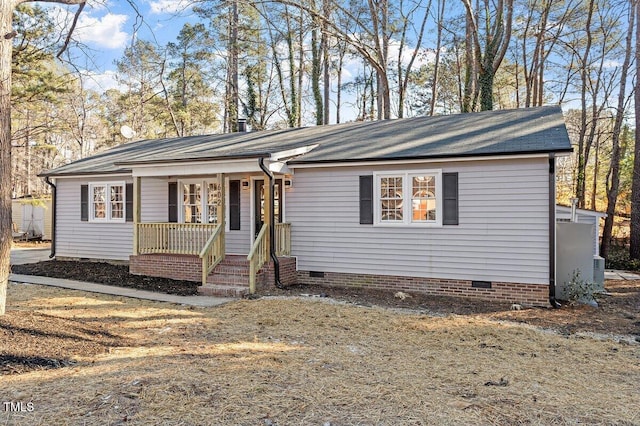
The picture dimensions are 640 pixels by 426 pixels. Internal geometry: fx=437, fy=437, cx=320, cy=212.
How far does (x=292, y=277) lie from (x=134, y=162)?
16.2 feet

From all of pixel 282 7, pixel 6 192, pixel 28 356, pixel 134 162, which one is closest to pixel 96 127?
pixel 282 7

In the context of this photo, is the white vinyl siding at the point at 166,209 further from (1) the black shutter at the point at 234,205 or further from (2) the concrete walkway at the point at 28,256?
(2) the concrete walkway at the point at 28,256

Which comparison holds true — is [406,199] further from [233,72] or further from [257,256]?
[233,72]

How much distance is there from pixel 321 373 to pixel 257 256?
17.8 ft

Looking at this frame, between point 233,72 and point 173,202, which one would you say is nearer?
point 173,202

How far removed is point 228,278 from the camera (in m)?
9.77

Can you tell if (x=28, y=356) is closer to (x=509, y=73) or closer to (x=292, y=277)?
(x=292, y=277)

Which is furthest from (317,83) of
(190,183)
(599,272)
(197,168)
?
(599,272)

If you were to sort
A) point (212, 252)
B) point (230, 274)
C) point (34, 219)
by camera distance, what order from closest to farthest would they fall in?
point (230, 274) → point (212, 252) → point (34, 219)

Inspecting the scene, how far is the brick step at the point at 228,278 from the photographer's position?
9641 millimetres

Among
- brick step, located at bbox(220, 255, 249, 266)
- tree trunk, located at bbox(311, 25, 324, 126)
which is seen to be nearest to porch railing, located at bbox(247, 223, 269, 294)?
brick step, located at bbox(220, 255, 249, 266)

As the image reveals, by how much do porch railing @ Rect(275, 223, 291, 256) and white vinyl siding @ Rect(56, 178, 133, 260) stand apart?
5.26 m

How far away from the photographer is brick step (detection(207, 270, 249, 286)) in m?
9.64

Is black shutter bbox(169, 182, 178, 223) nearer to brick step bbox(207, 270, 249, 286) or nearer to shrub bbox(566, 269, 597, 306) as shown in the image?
brick step bbox(207, 270, 249, 286)
